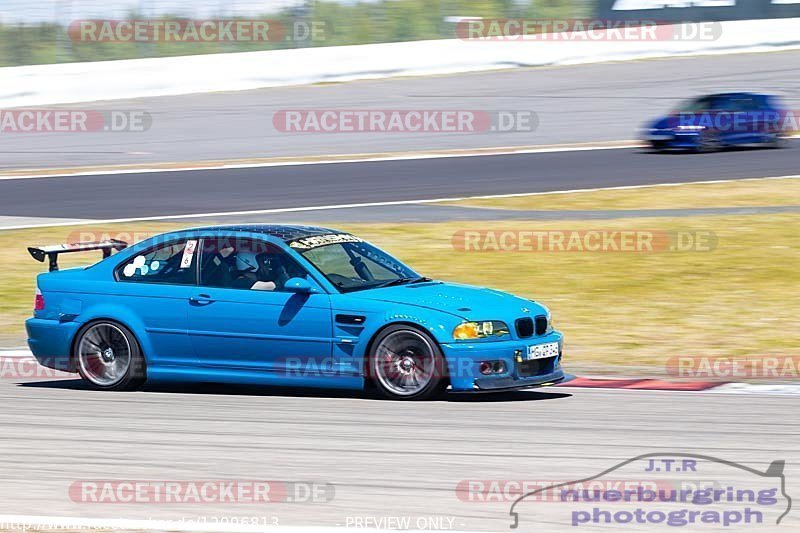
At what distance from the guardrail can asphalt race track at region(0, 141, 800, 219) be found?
294 inches

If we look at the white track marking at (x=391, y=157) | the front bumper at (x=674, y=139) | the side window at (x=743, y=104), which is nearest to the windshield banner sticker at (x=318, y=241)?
the white track marking at (x=391, y=157)

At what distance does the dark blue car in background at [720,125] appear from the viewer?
90.3 feet

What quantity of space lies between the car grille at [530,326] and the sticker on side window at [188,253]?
2540mm

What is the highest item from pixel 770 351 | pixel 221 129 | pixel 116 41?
pixel 116 41

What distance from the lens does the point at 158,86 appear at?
3366 centimetres

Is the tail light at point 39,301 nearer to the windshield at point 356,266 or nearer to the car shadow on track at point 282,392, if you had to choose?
the car shadow on track at point 282,392

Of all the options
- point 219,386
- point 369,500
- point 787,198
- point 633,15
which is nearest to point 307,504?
point 369,500

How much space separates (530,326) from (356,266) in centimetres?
146

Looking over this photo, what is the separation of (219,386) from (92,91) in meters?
23.0

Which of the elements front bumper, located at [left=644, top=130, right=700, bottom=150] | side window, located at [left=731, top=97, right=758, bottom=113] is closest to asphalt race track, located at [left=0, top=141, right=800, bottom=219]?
front bumper, located at [left=644, top=130, right=700, bottom=150]

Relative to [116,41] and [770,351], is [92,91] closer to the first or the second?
[116,41]

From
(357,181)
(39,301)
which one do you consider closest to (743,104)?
(357,181)

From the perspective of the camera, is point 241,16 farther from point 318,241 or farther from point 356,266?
point 356,266

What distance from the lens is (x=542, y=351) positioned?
1002 cm
